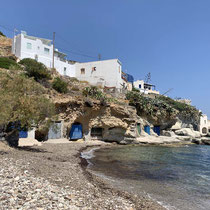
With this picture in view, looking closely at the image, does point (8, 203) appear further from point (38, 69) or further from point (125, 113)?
point (38, 69)

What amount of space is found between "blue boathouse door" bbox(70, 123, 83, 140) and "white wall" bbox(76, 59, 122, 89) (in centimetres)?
2232

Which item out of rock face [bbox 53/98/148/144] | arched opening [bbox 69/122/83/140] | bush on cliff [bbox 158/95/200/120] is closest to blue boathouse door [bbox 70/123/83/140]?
arched opening [bbox 69/122/83/140]

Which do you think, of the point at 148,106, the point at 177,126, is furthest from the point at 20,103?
the point at 177,126

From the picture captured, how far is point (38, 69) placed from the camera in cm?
3566

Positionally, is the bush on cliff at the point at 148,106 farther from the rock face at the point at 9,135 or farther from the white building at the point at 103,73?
the rock face at the point at 9,135

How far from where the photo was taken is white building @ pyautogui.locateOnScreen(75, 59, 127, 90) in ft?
173

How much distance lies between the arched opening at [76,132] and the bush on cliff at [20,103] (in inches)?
581

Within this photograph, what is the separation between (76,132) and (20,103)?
720 inches

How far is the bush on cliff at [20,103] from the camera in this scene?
42.0 ft

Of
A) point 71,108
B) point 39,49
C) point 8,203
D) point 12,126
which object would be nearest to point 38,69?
point 71,108

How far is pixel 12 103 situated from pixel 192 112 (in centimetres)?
6083

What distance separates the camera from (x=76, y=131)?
31656 mm

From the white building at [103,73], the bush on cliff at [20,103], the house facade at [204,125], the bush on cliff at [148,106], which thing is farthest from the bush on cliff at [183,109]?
the bush on cliff at [20,103]

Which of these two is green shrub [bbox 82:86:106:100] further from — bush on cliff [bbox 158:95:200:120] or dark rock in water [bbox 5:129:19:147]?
bush on cliff [bbox 158:95:200:120]
